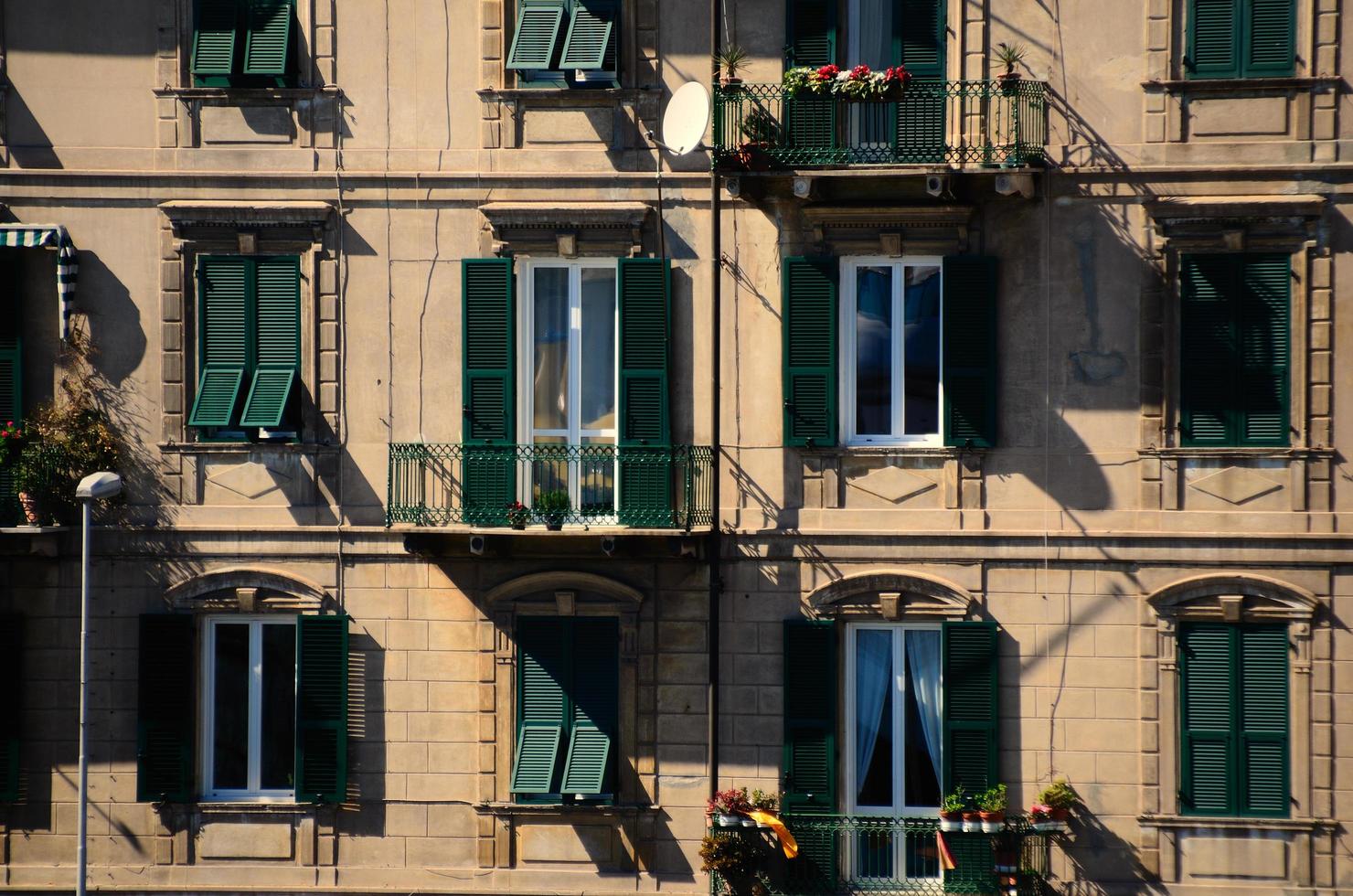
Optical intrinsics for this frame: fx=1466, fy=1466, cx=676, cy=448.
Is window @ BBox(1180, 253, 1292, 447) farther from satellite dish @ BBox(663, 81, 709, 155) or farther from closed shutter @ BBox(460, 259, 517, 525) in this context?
closed shutter @ BBox(460, 259, 517, 525)

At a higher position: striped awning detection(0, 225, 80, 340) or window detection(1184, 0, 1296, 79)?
window detection(1184, 0, 1296, 79)

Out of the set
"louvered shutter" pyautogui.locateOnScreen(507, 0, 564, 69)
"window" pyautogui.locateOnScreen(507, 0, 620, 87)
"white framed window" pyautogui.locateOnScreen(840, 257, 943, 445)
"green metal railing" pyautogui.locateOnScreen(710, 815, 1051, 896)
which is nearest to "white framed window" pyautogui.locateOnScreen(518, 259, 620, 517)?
"window" pyautogui.locateOnScreen(507, 0, 620, 87)

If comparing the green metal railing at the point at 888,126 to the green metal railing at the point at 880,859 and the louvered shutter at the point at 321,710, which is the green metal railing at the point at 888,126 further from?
the green metal railing at the point at 880,859

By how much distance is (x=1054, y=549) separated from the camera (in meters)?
16.1

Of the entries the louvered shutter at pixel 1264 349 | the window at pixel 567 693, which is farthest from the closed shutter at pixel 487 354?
the louvered shutter at pixel 1264 349

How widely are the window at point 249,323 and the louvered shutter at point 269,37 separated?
215 cm

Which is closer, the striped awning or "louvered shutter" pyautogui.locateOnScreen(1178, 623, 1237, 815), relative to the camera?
"louvered shutter" pyautogui.locateOnScreen(1178, 623, 1237, 815)

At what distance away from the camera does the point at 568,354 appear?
660 inches

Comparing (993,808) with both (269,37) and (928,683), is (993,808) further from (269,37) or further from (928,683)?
(269,37)

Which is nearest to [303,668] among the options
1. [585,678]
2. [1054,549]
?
[585,678]

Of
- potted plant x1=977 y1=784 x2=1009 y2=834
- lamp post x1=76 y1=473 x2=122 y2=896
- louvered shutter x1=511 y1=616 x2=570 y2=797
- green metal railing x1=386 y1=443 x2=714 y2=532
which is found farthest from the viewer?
louvered shutter x1=511 y1=616 x2=570 y2=797

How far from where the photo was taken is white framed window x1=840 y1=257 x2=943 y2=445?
16453 mm

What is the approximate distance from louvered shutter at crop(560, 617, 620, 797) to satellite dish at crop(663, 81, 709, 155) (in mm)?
5332

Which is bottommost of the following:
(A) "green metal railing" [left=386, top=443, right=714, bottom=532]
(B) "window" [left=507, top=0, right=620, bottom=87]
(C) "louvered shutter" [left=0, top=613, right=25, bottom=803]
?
(C) "louvered shutter" [left=0, top=613, right=25, bottom=803]
